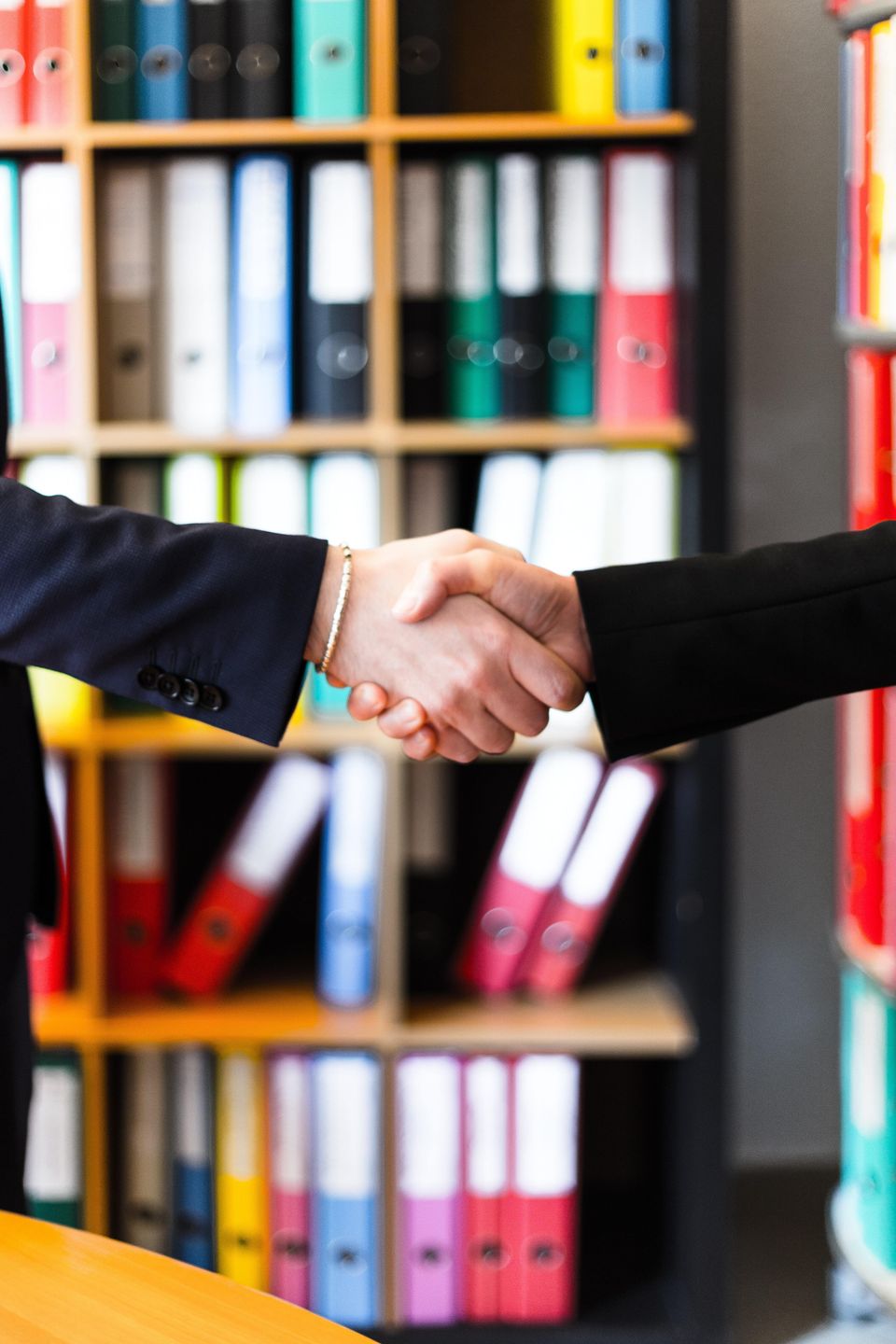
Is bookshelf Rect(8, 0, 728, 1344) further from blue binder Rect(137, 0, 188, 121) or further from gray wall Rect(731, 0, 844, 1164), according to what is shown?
gray wall Rect(731, 0, 844, 1164)

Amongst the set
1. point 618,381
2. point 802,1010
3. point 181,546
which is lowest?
point 802,1010

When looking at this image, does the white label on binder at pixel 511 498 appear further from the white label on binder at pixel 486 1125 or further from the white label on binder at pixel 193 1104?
the white label on binder at pixel 193 1104

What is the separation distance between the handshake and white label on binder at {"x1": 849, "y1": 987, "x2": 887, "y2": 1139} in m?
0.65

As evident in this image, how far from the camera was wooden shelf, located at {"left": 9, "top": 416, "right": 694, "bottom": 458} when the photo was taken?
197 cm

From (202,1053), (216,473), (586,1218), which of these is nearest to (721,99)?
(216,473)

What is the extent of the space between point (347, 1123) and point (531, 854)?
18.4 inches

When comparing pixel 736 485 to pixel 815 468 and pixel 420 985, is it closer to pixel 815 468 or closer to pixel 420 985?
pixel 815 468

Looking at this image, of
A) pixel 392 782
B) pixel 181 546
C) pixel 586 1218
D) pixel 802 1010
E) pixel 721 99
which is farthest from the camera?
pixel 802 1010

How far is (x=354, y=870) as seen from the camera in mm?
2074

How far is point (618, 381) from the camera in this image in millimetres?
2020

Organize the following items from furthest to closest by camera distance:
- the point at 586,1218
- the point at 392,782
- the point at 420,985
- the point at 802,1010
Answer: the point at 802,1010
the point at 586,1218
the point at 420,985
the point at 392,782

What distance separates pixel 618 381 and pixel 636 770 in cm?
56

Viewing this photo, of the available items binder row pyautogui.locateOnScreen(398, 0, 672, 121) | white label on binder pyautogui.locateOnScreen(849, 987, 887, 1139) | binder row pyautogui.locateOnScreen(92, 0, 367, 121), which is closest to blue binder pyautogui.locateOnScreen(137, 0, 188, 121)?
binder row pyautogui.locateOnScreen(92, 0, 367, 121)

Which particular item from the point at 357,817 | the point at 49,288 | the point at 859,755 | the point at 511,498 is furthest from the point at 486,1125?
the point at 49,288
